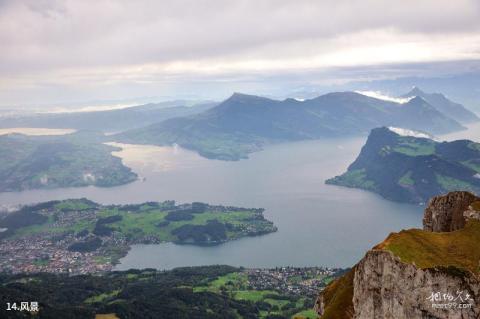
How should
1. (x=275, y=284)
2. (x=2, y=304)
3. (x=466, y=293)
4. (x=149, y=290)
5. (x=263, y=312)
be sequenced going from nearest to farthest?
(x=466, y=293) → (x=2, y=304) → (x=263, y=312) → (x=149, y=290) → (x=275, y=284)

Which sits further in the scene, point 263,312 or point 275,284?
point 275,284

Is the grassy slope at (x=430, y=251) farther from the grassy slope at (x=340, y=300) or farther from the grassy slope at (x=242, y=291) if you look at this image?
Answer: the grassy slope at (x=242, y=291)

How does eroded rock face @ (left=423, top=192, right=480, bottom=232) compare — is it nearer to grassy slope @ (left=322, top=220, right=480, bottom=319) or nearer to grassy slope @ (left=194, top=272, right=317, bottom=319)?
grassy slope @ (left=322, top=220, right=480, bottom=319)

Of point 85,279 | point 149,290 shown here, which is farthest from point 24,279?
point 149,290

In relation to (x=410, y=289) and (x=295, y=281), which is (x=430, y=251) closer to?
(x=410, y=289)

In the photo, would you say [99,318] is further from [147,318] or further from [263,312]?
[263,312]

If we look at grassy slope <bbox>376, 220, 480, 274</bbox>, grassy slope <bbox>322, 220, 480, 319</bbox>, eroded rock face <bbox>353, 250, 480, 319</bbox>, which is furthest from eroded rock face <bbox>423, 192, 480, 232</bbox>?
eroded rock face <bbox>353, 250, 480, 319</bbox>

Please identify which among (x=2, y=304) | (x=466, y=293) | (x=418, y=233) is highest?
(x=418, y=233)

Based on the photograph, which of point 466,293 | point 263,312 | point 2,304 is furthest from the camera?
point 263,312
